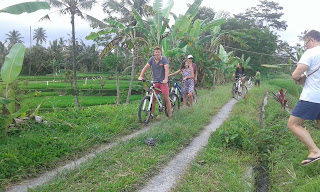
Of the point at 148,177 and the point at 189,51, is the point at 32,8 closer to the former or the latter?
the point at 148,177

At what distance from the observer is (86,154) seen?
3.61 metres

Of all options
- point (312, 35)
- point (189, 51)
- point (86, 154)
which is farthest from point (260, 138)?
point (189, 51)

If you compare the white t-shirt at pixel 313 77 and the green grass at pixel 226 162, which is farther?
Answer: the white t-shirt at pixel 313 77

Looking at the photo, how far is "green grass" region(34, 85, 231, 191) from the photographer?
8.51 ft

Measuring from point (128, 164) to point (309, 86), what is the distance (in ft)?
7.91

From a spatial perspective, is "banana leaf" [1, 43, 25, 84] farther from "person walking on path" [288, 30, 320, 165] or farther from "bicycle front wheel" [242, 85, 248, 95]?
"bicycle front wheel" [242, 85, 248, 95]

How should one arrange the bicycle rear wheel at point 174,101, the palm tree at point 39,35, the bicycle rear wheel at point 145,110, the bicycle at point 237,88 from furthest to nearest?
the palm tree at point 39,35 < the bicycle at point 237,88 < the bicycle rear wheel at point 174,101 < the bicycle rear wheel at point 145,110

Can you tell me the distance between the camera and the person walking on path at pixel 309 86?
2781mm

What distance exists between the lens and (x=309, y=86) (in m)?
2.87

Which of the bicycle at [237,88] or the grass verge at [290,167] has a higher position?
the bicycle at [237,88]

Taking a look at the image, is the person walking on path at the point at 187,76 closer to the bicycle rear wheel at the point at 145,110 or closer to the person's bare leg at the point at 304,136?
the bicycle rear wheel at the point at 145,110

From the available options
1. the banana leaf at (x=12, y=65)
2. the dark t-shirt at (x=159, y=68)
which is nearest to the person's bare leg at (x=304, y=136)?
the dark t-shirt at (x=159, y=68)

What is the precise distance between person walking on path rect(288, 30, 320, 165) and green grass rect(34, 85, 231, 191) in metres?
1.73

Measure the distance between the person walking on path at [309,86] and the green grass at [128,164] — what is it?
68.0 inches
